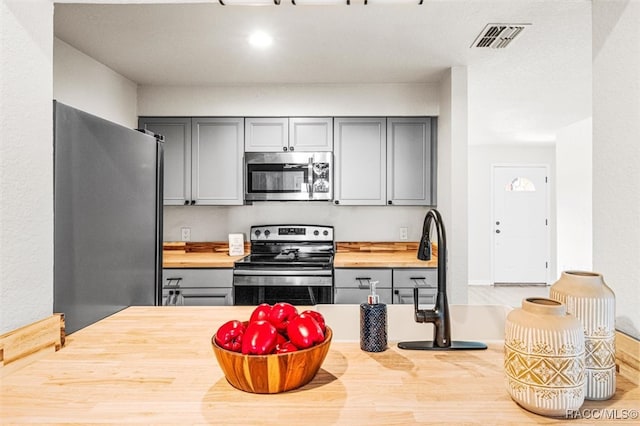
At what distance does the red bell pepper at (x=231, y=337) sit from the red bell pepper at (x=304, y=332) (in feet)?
0.38

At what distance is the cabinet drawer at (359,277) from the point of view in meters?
3.18

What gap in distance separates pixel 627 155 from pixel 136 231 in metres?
1.75

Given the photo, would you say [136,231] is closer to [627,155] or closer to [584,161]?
[627,155]

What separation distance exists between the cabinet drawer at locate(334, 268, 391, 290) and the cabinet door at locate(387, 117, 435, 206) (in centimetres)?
71

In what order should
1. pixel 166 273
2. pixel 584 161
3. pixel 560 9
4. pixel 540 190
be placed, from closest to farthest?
pixel 560 9 < pixel 166 273 < pixel 584 161 < pixel 540 190

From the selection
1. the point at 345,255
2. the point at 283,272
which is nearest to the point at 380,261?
the point at 345,255

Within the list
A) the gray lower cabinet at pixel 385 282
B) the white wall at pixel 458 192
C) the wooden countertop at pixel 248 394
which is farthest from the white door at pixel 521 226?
the wooden countertop at pixel 248 394

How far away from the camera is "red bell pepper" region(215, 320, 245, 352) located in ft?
3.03

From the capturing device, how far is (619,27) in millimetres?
1087

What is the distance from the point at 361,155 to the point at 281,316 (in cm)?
271

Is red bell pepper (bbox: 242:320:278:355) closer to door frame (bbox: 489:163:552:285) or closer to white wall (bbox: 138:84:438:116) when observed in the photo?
white wall (bbox: 138:84:438:116)

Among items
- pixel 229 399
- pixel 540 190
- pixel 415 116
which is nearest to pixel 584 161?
pixel 540 190

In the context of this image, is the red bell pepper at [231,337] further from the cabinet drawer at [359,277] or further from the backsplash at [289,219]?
the backsplash at [289,219]

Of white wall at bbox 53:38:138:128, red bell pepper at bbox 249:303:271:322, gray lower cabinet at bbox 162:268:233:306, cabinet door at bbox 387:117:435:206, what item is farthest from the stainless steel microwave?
red bell pepper at bbox 249:303:271:322
